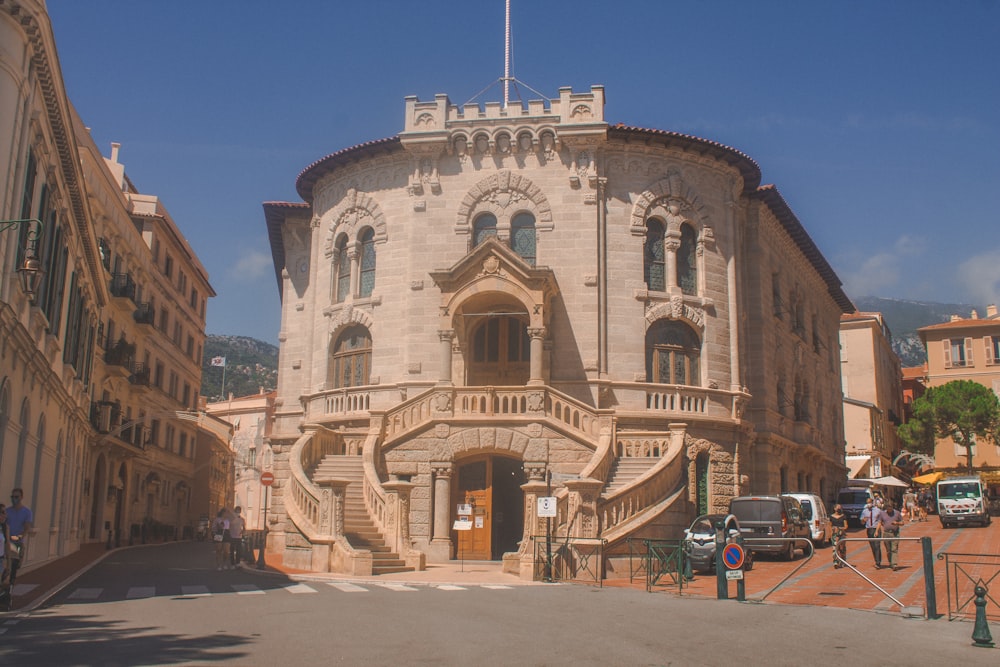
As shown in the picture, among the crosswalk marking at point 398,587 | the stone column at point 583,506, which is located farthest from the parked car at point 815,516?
the crosswalk marking at point 398,587

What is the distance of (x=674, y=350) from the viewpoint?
32.4 metres

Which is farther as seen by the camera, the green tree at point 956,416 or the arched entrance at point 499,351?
the green tree at point 956,416

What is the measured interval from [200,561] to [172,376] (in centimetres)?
2598

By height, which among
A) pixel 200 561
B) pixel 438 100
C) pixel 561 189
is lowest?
pixel 200 561

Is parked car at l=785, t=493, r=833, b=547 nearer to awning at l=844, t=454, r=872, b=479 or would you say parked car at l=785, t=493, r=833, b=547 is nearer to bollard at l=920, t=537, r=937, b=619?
bollard at l=920, t=537, r=937, b=619

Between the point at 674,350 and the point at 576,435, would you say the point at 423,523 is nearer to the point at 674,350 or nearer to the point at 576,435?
the point at 576,435

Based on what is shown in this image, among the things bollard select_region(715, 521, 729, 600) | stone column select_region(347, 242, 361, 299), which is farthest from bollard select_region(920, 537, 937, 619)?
stone column select_region(347, 242, 361, 299)

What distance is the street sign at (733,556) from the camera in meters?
17.3

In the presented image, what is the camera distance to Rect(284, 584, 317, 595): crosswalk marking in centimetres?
1805

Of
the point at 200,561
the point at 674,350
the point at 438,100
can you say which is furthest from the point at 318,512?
the point at 438,100

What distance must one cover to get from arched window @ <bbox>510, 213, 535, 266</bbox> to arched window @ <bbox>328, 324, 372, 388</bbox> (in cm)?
606

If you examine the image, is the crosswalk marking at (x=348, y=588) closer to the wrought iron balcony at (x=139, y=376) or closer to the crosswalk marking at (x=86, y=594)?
the crosswalk marking at (x=86, y=594)

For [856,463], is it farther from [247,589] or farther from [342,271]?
[247,589]

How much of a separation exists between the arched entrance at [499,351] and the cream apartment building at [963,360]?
53741mm
